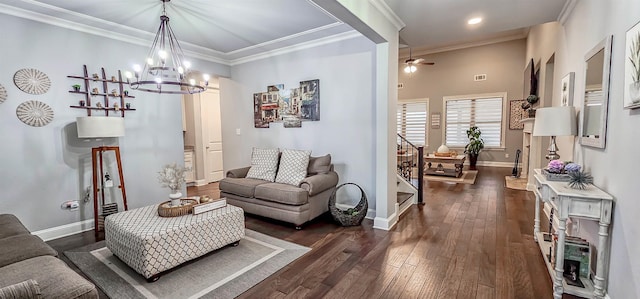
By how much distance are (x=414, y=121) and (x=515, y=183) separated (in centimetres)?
383

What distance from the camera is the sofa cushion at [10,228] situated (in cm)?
209

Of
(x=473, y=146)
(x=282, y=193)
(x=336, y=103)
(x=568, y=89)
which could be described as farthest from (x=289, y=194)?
(x=473, y=146)

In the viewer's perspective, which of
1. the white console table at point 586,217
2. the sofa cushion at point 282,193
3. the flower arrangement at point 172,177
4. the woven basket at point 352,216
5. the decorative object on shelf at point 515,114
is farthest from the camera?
the decorative object on shelf at point 515,114

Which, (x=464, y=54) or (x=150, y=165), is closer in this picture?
(x=150, y=165)

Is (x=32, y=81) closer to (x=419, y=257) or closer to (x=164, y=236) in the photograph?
(x=164, y=236)

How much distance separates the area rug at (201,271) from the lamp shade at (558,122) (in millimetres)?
2589

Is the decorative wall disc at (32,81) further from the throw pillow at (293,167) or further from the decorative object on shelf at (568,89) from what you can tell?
the decorative object on shelf at (568,89)

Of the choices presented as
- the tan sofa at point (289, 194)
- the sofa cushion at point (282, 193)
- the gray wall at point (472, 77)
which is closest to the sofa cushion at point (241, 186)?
the tan sofa at point (289, 194)

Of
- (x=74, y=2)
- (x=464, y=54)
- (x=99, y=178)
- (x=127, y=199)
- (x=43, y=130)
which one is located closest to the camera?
(x=74, y=2)

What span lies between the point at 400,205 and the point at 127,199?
12.5 feet

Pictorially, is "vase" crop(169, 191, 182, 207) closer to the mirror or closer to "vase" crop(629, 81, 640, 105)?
"vase" crop(629, 81, 640, 105)

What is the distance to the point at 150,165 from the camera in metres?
4.11

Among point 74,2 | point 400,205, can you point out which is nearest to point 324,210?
point 400,205

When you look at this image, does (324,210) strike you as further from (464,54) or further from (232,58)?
(464,54)
